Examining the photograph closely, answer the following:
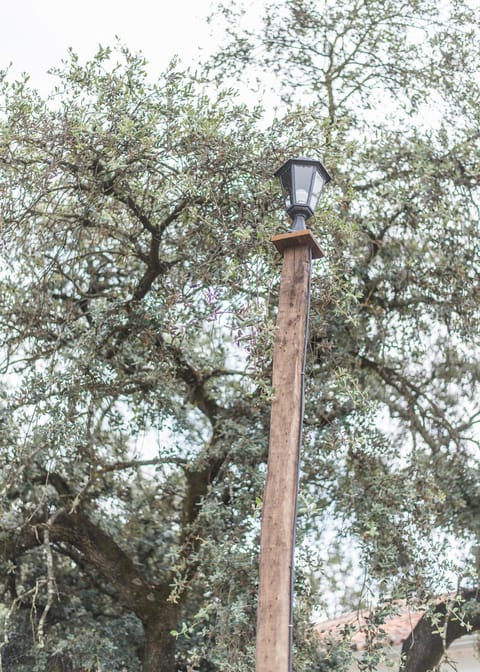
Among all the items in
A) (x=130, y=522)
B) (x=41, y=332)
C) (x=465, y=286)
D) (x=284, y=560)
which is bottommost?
(x=284, y=560)

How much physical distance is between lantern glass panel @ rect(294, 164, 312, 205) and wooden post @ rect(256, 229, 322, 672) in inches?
11.1

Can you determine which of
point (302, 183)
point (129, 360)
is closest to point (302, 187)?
point (302, 183)

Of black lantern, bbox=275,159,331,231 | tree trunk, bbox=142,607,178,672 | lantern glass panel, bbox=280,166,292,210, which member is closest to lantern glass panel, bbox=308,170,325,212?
black lantern, bbox=275,159,331,231

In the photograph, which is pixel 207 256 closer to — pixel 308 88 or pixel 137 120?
pixel 137 120

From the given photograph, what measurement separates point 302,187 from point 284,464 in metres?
1.73

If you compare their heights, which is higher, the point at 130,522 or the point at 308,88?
the point at 308,88

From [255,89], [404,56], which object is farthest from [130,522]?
[404,56]

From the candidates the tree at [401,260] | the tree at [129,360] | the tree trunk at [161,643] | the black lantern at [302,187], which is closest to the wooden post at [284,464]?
the black lantern at [302,187]

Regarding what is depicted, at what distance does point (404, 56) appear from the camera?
8891mm

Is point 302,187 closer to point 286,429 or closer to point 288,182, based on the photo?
point 288,182

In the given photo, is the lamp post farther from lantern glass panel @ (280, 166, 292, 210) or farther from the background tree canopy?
the background tree canopy

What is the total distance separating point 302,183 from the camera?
479 centimetres

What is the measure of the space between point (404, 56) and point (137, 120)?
397cm

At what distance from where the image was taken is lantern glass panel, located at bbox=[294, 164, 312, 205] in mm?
4773
